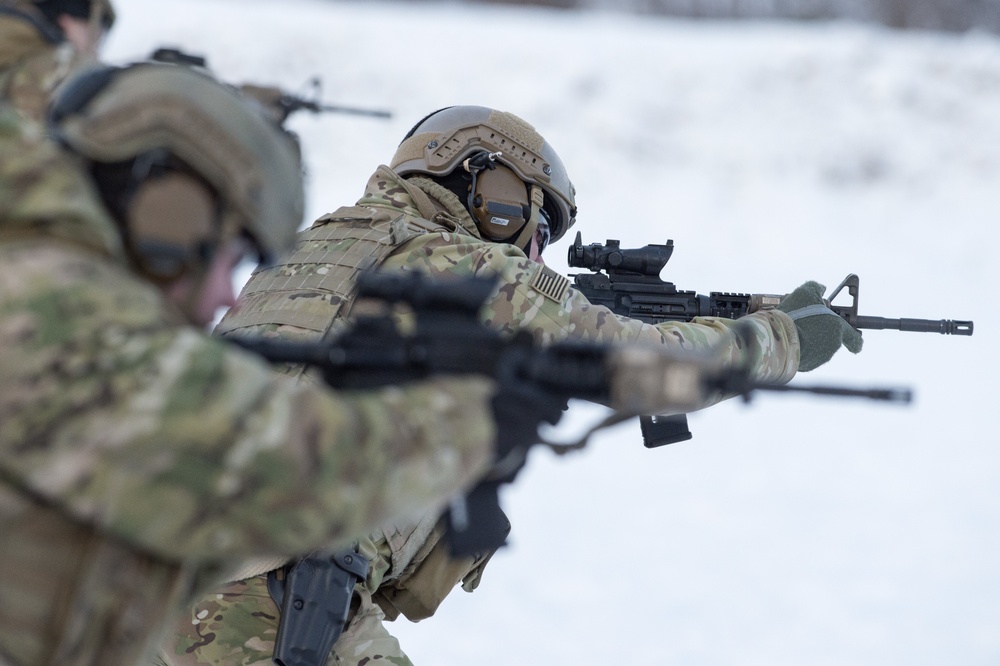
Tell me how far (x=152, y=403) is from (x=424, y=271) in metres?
1.84

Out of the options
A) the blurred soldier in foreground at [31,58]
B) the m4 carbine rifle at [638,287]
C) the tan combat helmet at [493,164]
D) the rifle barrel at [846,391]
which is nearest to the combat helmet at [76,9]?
the blurred soldier in foreground at [31,58]

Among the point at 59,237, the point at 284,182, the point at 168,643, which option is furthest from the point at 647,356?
the point at 168,643

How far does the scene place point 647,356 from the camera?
189cm

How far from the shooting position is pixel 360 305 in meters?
3.48

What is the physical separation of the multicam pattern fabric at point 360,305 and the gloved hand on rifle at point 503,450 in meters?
1.05

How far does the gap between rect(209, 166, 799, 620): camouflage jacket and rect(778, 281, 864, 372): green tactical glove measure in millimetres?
93

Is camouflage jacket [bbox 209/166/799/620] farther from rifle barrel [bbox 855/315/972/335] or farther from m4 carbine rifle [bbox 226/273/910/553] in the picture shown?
m4 carbine rifle [bbox 226/273/910/553]

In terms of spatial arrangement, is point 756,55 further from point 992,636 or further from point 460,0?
point 992,636

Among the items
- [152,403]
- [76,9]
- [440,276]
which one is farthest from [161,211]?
[76,9]

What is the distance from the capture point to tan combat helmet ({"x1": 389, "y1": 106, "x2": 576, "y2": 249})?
399 cm

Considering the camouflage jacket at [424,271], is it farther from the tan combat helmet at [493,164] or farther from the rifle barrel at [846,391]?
the rifle barrel at [846,391]

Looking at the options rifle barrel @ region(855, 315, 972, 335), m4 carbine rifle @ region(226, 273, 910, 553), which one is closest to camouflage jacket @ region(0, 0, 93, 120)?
m4 carbine rifle @ region(226, 273, 910, 553)

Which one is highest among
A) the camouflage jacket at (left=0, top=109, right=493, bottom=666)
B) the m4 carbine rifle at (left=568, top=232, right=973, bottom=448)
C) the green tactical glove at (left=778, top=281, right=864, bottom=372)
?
the m4 carbine rifle at (left=568, top=232, right=973, bottom=448)

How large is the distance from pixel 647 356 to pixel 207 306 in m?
0.60
